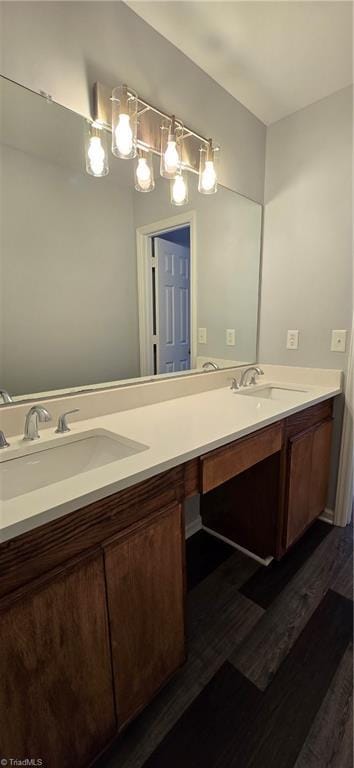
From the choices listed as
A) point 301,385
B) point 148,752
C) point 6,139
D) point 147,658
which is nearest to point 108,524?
point 147,658

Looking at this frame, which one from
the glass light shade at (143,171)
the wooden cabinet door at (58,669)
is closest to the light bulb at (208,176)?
the glass light shade at (143,171)

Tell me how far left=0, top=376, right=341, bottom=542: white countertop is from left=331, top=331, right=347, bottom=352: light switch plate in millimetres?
208

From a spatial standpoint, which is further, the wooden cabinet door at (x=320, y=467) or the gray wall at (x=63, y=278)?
the wooden cabinet door at (x=320, y=467)

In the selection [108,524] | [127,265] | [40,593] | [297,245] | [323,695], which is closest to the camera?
[40,593]

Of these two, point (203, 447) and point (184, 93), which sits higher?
point (184, 93)

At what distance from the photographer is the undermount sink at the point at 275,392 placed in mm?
1664

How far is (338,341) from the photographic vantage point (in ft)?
5.73

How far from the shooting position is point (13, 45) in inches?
36.2

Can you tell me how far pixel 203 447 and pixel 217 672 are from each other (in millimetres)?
821

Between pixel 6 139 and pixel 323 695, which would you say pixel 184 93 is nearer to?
pixel 6 139

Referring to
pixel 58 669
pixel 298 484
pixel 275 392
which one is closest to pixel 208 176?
pixel 275 392

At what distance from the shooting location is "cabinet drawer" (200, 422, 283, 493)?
3.20ft

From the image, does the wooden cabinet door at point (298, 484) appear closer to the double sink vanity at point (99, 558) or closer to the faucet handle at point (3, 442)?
the double sink vanity at point (99, 558)

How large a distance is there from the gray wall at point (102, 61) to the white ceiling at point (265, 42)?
2.4 inches
